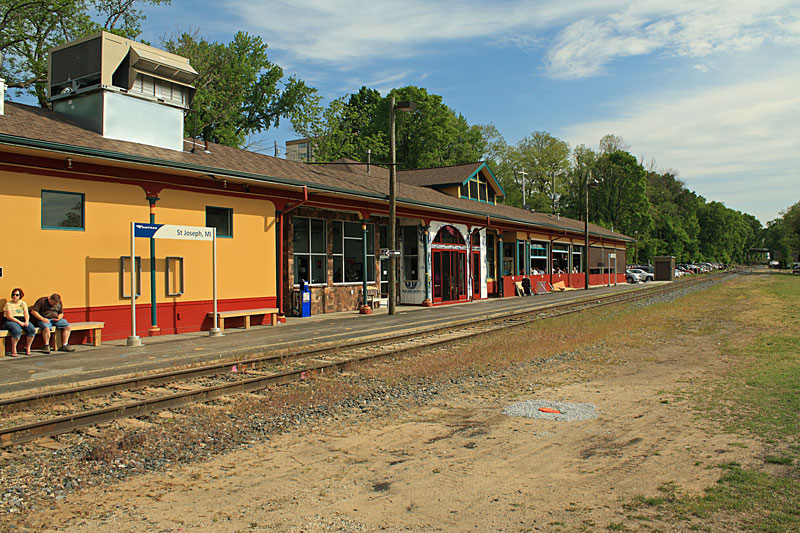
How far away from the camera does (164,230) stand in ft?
48.6

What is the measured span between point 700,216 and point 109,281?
143 meters

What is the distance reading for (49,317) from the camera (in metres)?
13.4

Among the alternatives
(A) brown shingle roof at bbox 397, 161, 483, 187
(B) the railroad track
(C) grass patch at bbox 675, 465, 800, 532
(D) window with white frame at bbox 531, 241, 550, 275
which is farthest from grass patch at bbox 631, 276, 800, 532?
(D) window with white frame at bbox 531, 241, 550, 275

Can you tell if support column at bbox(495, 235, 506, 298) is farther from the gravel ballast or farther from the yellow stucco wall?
the gravel ballast

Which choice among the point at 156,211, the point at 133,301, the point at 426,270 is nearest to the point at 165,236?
the point at 156,211

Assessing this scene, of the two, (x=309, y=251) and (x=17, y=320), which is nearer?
(x=17, y=320)

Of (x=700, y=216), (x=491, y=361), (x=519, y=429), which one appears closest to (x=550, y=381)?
(x=491, y=361)

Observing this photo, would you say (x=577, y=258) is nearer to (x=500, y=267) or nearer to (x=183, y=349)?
(x=500, y=267)

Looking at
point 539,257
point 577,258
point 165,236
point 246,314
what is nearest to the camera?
point 165,236

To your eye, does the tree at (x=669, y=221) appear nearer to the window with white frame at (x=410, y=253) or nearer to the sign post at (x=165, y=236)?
the window with white frame at (x=410, y=253)

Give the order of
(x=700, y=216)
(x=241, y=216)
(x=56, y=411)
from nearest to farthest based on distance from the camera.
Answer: (x=56, y=411) → (x=241, y=216) → (x=700, y=216)

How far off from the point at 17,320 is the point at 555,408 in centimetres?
1112

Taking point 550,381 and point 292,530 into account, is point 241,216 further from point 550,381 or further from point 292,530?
point 292,530

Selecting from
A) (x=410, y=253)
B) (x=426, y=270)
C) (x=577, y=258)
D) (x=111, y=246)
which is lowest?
(x=426, y=270)
